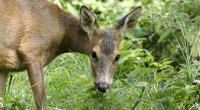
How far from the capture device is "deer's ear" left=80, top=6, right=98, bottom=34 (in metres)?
8.88

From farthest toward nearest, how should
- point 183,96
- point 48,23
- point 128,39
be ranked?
point 128,39
point 48,23
point 183,96

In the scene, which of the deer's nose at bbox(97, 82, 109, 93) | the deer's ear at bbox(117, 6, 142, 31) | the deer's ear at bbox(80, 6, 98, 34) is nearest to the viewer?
the deer's nose at bbox(97, 82, 109, 93)

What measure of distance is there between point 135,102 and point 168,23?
1.90 meters

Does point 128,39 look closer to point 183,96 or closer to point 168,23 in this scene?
point 168,23

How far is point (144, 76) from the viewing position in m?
9.73

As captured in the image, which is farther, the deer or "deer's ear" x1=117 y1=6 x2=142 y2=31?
"deer's ear" x1=117 y1=6 x2=142 y2=31

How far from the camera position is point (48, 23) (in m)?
8.97

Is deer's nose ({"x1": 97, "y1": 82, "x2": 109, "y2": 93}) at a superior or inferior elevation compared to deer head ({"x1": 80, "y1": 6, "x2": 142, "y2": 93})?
inferior

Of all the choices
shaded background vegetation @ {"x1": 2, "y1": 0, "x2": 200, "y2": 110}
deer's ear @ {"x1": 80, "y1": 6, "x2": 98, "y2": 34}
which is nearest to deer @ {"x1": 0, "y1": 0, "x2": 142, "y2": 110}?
deer's ear @ {"x1": 80, "y1": 6, "x2": 98, "y2": 34}

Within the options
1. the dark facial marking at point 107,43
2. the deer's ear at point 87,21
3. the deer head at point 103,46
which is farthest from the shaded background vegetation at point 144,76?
the deer's ear at point 87,21

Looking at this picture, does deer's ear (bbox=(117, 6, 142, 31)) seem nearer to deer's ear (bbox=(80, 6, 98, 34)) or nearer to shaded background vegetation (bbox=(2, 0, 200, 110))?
deer's ear (bbox=(80, 6, 98, 34))

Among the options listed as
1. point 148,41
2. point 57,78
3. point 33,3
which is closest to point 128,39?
point 148,41

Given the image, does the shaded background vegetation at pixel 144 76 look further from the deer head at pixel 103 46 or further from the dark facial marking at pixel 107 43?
the dark facial marking at pixel 107 43

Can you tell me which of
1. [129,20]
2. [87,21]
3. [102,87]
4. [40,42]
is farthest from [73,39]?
[102,87]
